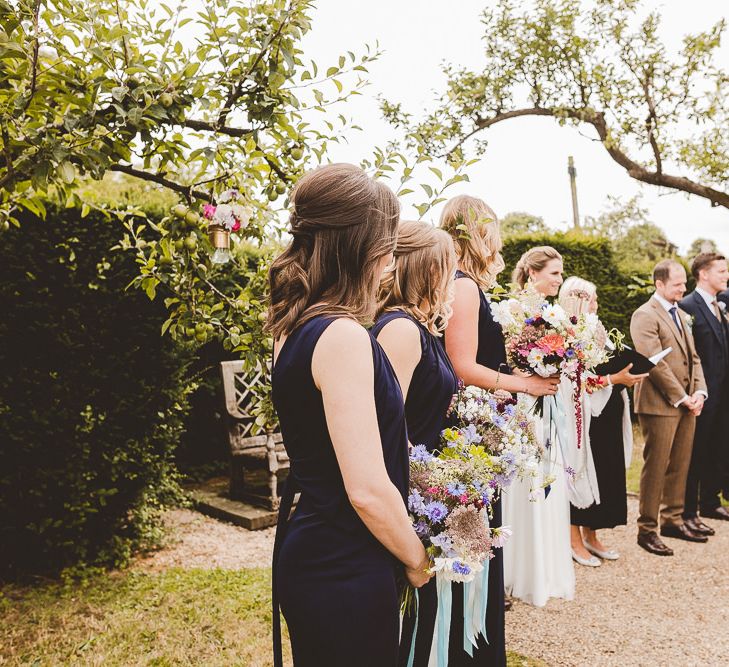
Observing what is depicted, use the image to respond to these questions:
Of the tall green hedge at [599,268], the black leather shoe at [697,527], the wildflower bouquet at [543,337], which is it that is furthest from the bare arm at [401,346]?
the tall green hedge at [599,268]

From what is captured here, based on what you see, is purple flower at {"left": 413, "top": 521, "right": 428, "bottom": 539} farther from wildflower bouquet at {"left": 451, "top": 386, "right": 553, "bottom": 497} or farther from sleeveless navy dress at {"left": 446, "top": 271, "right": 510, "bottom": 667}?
sleeveless navy dress at {"left": 446, "top": 271, "right": 510, "bottom": 667}

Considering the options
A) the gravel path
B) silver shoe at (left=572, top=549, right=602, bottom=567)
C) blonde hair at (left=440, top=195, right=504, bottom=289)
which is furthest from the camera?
silver shoe at (left=572, top=549, right=602, bottom=567)

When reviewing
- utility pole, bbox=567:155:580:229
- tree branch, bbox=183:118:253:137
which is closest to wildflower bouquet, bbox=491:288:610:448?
tree branch, bbox=183:118:253:137

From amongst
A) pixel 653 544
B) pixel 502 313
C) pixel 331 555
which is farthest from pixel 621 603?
pixel 331 555

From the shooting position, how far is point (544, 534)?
4613 mm

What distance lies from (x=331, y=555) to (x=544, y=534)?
10.7ft

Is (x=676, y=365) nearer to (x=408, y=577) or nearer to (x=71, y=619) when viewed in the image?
(x=408, y=577)

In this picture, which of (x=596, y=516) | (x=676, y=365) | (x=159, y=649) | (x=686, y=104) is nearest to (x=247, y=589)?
(x=159, y=649)

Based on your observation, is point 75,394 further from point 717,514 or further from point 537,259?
point 717,514

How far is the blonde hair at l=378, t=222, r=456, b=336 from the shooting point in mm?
2566

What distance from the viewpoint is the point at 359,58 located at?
301 centimetres

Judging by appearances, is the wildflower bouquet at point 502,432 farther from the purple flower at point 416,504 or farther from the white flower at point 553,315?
the white flower at point 553,315

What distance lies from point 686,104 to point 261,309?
9.75m

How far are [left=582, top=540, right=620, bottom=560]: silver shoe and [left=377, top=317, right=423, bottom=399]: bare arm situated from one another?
13.2 ft
